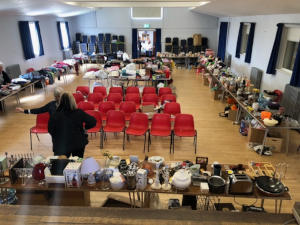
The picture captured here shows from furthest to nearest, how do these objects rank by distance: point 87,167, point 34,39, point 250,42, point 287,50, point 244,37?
1. point 34,39
2. point 244,37
3. point 250,42
4. point 287,50
5. point 87,167

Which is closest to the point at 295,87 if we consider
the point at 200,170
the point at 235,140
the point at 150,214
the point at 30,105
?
the point at 235,140

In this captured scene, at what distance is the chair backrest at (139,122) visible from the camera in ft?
18.9

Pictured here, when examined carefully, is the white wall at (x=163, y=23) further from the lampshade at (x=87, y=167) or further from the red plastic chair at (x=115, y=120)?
the lampshade at (x=87, y=167)

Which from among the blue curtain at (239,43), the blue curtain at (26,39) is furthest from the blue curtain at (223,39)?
the blue curtain at (26,39)

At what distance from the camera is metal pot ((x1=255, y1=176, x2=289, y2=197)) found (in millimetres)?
3015

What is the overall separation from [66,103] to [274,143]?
4669 mm

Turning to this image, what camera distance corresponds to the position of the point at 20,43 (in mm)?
11430

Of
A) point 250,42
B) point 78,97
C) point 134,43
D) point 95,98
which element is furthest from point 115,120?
point 134,43

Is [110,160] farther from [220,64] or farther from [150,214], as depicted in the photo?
[220,64]

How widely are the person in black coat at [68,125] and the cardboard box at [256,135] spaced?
13.2 ft

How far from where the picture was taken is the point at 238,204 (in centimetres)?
405

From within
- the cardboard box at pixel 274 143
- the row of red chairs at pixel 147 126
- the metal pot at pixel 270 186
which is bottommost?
the cardboard box at pixel 274 143

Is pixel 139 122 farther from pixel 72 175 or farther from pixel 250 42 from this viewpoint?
pixel 250 42

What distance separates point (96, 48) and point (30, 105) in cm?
1005
